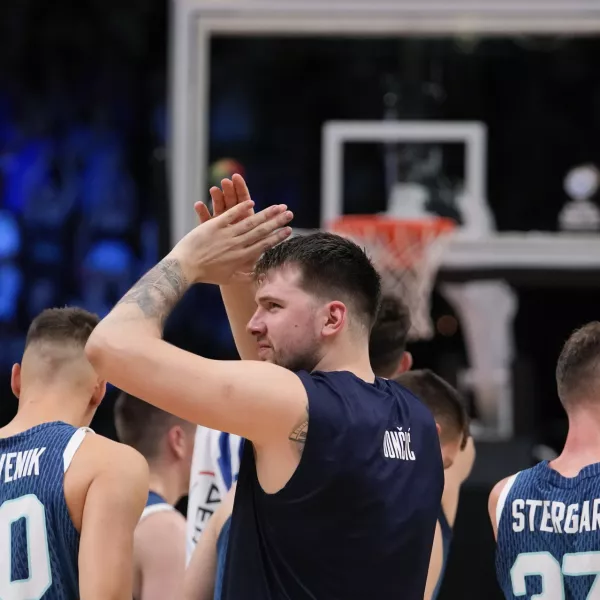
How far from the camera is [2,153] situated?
1167cm

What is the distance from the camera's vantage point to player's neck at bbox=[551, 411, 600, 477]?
318 cm

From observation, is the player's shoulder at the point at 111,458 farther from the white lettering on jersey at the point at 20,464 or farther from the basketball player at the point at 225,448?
the basketball player at the point at 225,448

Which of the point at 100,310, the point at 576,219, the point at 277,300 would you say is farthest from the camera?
the point at 100,310

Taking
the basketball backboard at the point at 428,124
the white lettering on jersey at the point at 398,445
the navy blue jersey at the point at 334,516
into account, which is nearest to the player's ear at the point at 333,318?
the navy blue jersey at the point at 334,516

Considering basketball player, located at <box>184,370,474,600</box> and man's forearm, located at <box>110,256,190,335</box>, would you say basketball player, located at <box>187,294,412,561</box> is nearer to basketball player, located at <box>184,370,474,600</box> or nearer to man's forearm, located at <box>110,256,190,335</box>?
basketball player, located at <box>184,370,474,600</box>

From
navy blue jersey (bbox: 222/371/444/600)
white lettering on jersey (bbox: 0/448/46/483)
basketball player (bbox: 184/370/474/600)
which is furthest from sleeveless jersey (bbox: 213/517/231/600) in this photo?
white lettering on jersey (bbox: 0/448/46/483)

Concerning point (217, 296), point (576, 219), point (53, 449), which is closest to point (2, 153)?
point (217, 296)

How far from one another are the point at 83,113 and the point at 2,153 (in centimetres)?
91

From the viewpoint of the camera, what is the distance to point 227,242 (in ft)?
9.40

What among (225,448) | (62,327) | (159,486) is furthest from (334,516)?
(225,448)

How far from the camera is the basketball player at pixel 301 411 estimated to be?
8.32 feet

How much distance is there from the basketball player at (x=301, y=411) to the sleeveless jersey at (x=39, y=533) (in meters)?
0.48

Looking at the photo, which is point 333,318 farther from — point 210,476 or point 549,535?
point 210,476

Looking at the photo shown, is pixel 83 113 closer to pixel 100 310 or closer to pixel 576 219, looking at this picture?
pixel 100 310
